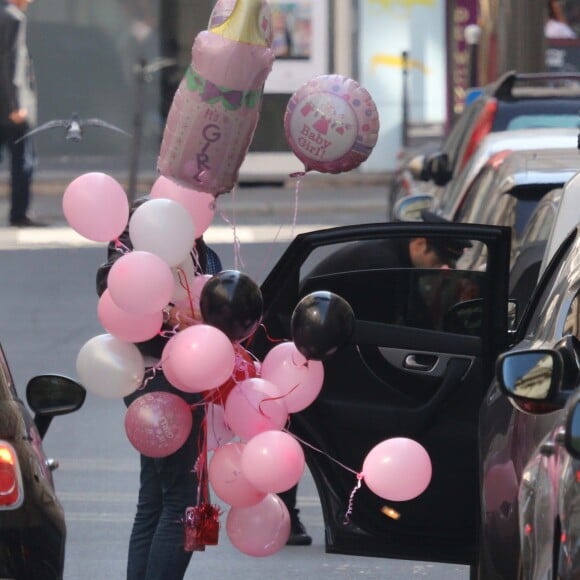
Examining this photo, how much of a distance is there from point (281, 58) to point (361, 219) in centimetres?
345

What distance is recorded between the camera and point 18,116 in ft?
56.4

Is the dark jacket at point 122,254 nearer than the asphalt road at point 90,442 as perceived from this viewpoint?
Yes

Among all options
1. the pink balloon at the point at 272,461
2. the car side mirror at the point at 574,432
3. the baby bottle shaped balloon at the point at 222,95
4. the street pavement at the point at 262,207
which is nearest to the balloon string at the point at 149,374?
the pink balloon at the point at 272,461

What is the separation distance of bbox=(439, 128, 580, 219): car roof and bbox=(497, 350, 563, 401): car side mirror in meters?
5.28

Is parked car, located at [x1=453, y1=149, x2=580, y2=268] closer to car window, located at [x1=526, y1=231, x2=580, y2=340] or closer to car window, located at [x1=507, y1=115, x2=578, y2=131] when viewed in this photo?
A: car window, located at [x1=507, y1=115, x2=578, y2=131]

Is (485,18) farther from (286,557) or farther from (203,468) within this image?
(203,468)

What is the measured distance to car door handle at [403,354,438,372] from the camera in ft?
20.5

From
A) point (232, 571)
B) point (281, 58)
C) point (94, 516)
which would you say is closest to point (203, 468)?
point (232, 571)

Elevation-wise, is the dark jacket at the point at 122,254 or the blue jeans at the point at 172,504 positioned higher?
the dark jacket at the point at 122,254

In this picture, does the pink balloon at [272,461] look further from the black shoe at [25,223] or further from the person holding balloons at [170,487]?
the black shoe at [25,223]

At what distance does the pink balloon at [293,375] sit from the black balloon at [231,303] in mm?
142

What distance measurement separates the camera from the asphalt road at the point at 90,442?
7.39 metres

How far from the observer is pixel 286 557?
755 centimetres

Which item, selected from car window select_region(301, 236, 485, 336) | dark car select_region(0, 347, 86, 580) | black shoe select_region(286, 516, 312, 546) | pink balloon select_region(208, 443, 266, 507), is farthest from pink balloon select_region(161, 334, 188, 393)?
black shoe select_region(286, 516, 312, 546)
